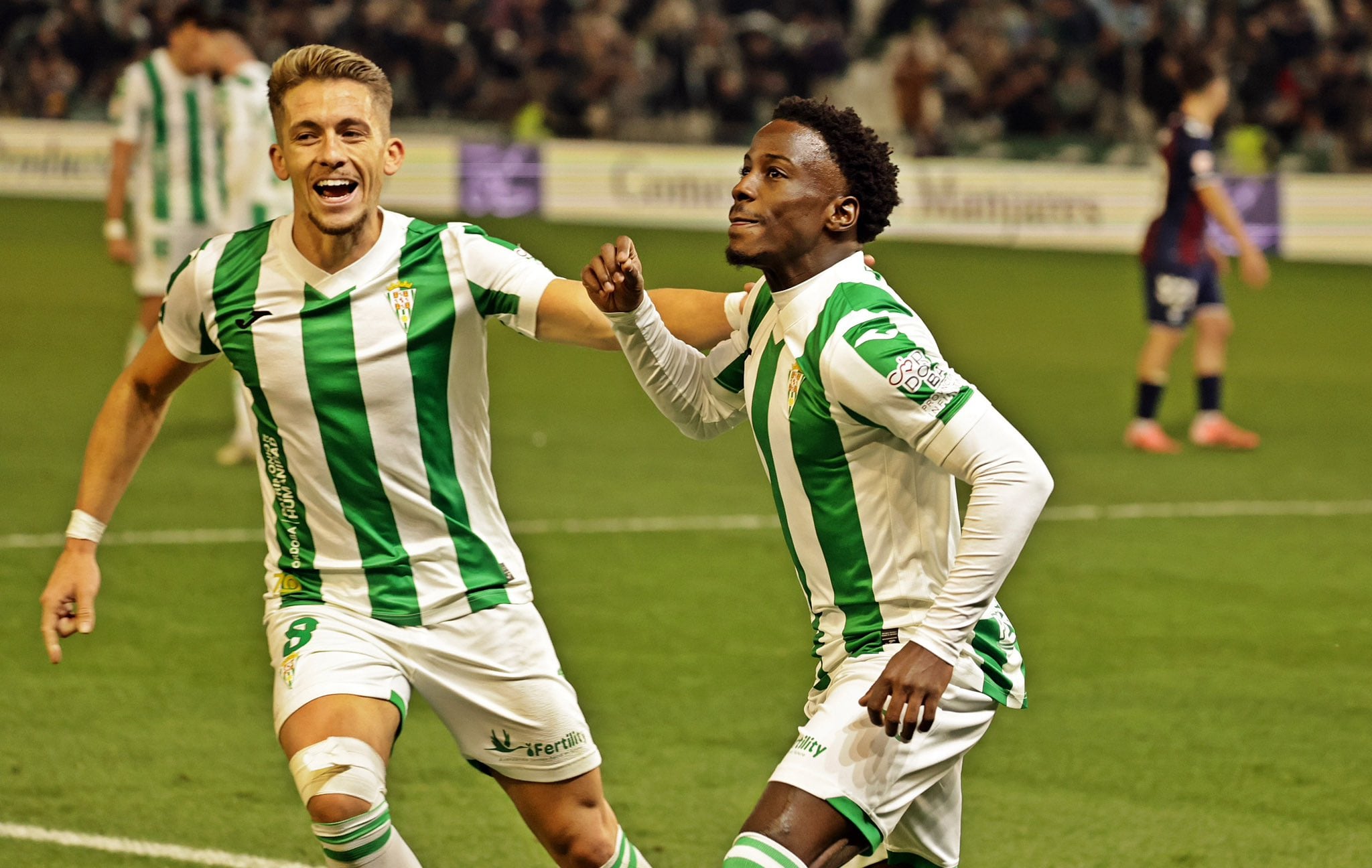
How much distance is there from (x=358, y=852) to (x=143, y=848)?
1.69 m

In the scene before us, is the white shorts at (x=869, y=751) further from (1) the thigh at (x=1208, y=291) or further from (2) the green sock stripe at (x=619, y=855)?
(1) the thigh at (x=1208, y=291)

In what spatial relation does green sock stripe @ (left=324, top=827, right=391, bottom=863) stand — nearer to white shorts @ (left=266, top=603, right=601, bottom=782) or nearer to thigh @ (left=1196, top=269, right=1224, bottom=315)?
white shorts @ (left=266, top=603, right=601, bottom=782)

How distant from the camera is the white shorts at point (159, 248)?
10203mm

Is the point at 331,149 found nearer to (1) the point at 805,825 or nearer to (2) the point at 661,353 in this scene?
(2) the point at 661,353

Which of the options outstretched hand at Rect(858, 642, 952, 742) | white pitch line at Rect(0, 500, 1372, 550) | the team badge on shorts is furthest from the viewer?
white pitch line at Rect(0, 500, 1372, 550)

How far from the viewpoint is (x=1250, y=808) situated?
5.58 m

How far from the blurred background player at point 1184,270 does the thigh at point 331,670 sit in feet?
25.8

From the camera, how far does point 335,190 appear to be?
12.8 feet

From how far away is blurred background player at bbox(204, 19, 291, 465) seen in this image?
9602 millimetres

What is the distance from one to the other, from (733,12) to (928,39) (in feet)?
10.9

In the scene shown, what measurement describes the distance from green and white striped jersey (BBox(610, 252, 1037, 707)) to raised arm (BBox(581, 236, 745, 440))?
0.15ft

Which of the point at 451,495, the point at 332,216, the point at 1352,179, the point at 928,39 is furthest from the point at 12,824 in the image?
the point at 928,39

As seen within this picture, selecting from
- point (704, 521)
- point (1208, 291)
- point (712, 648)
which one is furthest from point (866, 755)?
point (1208, 291)

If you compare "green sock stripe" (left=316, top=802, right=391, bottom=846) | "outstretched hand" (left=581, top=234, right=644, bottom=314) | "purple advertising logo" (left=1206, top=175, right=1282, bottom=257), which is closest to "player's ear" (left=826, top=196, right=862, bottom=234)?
"outstretched hand" (left=581, top=234, right=644, bottom=314)
